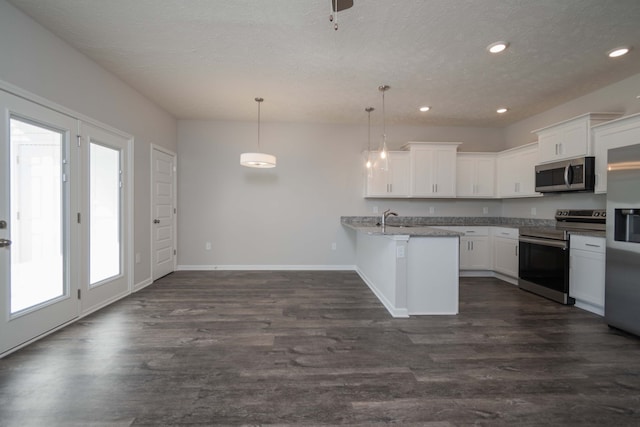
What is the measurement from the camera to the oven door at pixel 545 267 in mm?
3418

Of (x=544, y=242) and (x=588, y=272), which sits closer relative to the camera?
(x=588, y=272)

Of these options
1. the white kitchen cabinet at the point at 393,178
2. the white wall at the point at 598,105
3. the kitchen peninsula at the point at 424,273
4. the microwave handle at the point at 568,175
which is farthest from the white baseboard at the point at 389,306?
the white wall at the point at 598,105

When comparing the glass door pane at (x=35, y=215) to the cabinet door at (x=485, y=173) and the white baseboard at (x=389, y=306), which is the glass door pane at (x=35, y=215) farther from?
the cabinet door at (x=485, y=173)

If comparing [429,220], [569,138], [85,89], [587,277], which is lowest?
[587,277]

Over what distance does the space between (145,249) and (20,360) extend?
2.15 m

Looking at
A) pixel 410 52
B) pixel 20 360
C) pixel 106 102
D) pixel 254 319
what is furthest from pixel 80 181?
pixel 410 52

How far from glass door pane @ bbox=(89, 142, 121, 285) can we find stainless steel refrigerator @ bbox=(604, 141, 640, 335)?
5480mm

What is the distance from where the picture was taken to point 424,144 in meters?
4.87

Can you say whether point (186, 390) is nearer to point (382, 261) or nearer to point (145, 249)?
point (382, 261)

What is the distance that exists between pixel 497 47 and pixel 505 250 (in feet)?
10.3

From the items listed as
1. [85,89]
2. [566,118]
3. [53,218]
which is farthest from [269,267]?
[566,118]

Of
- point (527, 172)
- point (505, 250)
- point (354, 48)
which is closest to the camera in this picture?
point (354, 48)

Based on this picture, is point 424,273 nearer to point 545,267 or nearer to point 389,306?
point 389,306

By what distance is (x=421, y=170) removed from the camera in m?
4.90
